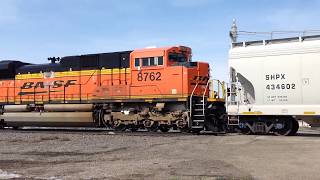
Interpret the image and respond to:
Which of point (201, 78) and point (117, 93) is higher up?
point (201, 78)

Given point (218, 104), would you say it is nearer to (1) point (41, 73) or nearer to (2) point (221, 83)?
(2) point (221, 83)

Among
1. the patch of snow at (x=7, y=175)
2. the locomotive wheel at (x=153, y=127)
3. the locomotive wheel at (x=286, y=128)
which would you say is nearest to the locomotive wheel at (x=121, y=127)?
the locomotive wheel at (x=153, y=127)

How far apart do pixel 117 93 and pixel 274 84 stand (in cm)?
719

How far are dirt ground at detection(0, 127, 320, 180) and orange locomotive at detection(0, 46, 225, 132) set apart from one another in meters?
4.30

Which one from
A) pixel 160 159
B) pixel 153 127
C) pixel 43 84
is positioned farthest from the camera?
pixel 43 84

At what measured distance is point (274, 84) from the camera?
17281 mm

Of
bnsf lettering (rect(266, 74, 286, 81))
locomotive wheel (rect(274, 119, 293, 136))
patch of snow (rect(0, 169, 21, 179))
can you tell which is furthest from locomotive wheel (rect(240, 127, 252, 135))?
patch of snow (rect(0, 169, 21, 179))

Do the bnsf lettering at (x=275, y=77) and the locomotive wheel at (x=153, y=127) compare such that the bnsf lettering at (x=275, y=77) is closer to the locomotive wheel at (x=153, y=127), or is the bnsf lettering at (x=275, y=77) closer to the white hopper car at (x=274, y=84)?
the white hopper car at (x=274, y=84)

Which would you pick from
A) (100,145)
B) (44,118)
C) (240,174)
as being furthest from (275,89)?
(44,118)

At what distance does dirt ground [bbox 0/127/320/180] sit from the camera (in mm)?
8125

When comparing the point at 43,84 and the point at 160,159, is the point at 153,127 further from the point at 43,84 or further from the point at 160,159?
the point at 160,159

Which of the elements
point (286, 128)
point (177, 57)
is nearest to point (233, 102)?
point (286, 128)

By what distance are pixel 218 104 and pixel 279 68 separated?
3269 mm

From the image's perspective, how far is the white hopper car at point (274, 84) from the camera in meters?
16.5
